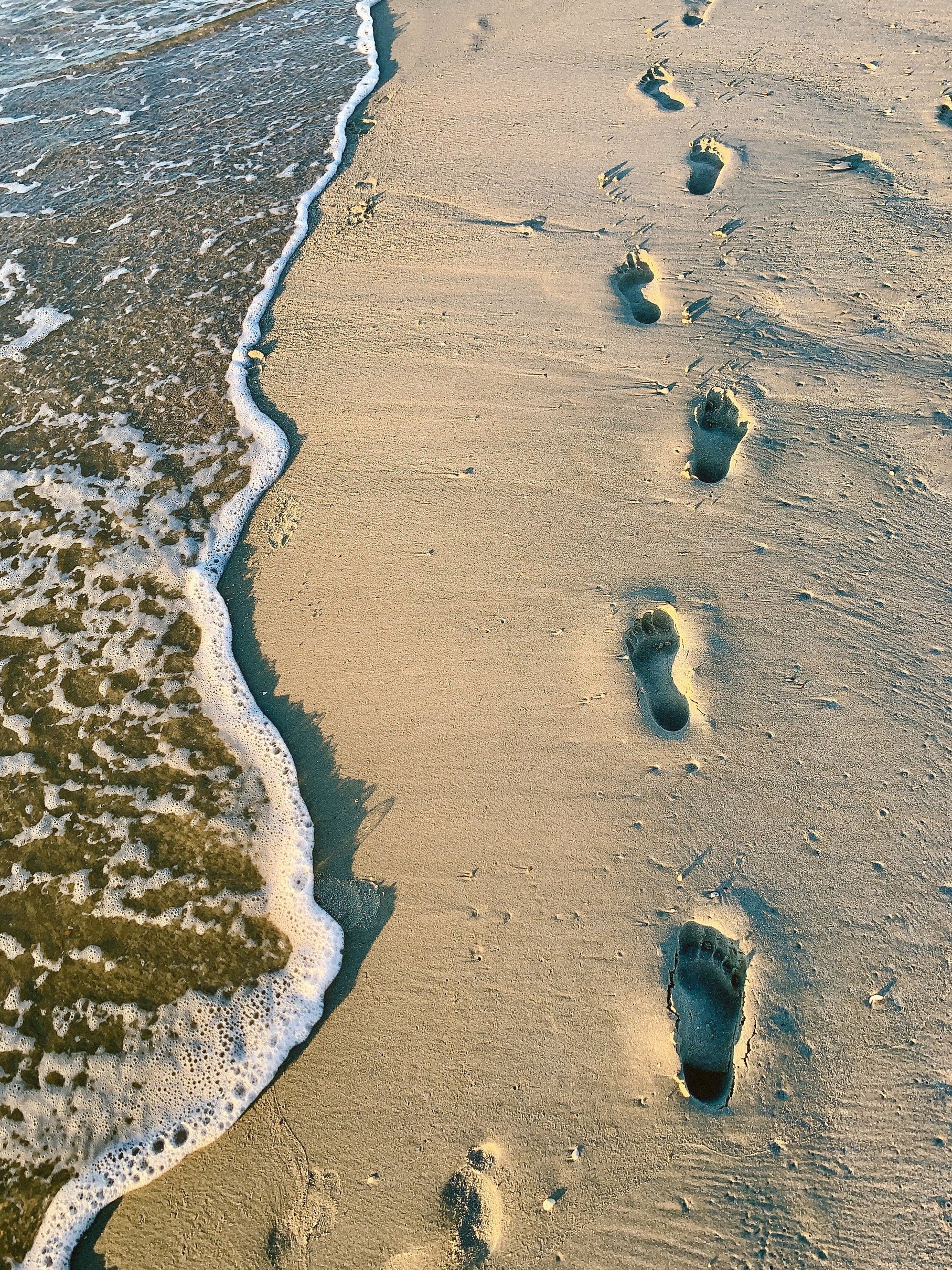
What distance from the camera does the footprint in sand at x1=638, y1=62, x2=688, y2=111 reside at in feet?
23.0

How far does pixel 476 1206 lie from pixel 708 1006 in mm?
1149

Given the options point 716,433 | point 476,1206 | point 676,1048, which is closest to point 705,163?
point 716,433

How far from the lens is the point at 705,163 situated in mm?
6320

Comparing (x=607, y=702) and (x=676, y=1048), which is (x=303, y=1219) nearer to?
(x=676, y=1048)

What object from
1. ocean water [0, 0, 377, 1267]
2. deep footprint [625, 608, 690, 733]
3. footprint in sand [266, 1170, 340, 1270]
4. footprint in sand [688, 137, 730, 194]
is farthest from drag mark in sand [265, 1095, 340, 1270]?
footprint in sand [688, 137, 730, 194]

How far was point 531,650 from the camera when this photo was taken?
3.85m

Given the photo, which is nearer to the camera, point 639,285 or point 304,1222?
point 304,1222

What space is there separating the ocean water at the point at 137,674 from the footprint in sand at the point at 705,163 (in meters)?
3.54

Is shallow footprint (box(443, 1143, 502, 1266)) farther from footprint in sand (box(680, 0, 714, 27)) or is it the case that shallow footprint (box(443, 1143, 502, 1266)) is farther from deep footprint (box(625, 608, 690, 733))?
footprint in sand (box(680, 0, 714, 27))

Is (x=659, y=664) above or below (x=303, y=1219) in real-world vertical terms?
above

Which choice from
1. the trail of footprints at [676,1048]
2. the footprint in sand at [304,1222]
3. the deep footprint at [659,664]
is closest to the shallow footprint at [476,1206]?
the trail of footprints at [676,1048]

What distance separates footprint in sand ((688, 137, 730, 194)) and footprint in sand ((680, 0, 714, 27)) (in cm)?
282

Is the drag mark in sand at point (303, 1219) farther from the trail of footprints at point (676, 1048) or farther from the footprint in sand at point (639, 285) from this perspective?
the footprint in sand at point (639, 285)

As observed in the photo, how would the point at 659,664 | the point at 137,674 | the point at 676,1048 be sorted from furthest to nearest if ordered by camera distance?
the point at 137,674 → the point at 659,664 → the point at 676,1048
